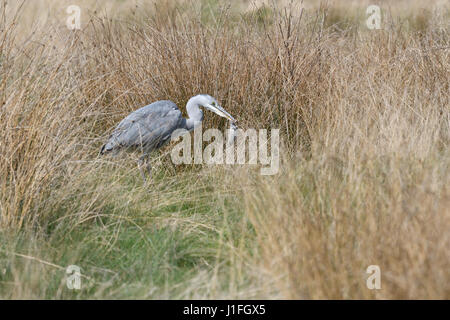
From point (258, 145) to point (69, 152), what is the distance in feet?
4.23

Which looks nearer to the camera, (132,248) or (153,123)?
(132,248)

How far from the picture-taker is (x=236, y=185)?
146 inches

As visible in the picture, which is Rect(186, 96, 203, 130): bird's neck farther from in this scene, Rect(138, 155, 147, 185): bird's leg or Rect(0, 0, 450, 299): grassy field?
Rect(138, 155, 147, 185): bird's leg

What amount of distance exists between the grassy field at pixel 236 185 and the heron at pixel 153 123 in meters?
0.16

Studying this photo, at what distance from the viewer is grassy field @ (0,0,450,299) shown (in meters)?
2.52

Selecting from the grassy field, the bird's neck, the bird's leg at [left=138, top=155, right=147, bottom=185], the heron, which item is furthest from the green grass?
the bird's neck

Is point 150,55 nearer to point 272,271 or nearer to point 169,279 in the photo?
point 169,279

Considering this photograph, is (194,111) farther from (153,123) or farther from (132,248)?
(132,248)

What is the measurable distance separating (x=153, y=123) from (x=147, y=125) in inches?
1.8

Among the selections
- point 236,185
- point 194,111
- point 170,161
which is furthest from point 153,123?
point 236,185

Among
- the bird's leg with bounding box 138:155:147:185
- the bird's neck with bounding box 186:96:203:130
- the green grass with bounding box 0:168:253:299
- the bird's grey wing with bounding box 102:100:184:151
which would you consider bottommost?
the green grass with bounding box 0:168:253:299

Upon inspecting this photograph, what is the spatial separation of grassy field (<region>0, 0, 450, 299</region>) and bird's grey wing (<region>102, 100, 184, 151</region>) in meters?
0.20
